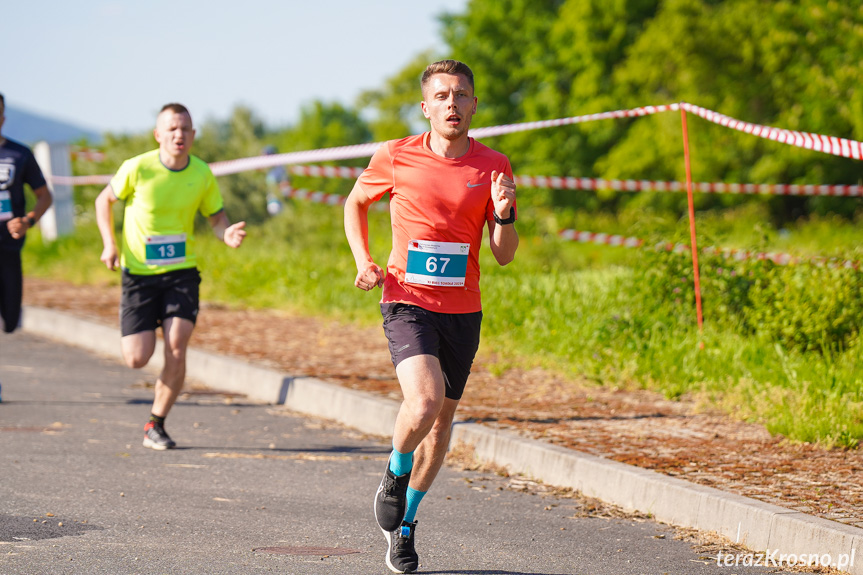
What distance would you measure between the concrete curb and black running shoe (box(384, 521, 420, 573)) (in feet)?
4.80

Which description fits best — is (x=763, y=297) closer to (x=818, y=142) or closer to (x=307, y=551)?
(x=818, y=142)

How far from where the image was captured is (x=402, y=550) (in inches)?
166

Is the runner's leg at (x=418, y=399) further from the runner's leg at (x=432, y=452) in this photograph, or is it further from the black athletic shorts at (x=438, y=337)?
the runner's leg at (x=432, y=452)

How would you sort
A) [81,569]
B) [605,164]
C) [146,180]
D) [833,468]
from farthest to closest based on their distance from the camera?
[605,164], [146,180], [833,468], [81,569]

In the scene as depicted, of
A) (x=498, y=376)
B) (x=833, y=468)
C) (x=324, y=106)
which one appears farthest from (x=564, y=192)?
(x=324, y=106)

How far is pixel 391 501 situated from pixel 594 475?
170 cm

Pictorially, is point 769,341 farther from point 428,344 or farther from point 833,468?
point 428,344

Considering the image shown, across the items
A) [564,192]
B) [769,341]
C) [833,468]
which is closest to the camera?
[833,468]

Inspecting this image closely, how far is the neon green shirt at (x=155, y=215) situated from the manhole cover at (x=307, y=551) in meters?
2.62

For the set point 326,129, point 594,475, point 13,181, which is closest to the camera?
point 594,475

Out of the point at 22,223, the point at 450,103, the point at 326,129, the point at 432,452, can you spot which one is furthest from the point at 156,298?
the point at 326,129

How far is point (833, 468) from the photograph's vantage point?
215 inches

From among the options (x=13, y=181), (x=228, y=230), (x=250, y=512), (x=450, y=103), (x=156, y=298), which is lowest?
(x=250, y=512)

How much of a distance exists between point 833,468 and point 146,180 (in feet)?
13.9
